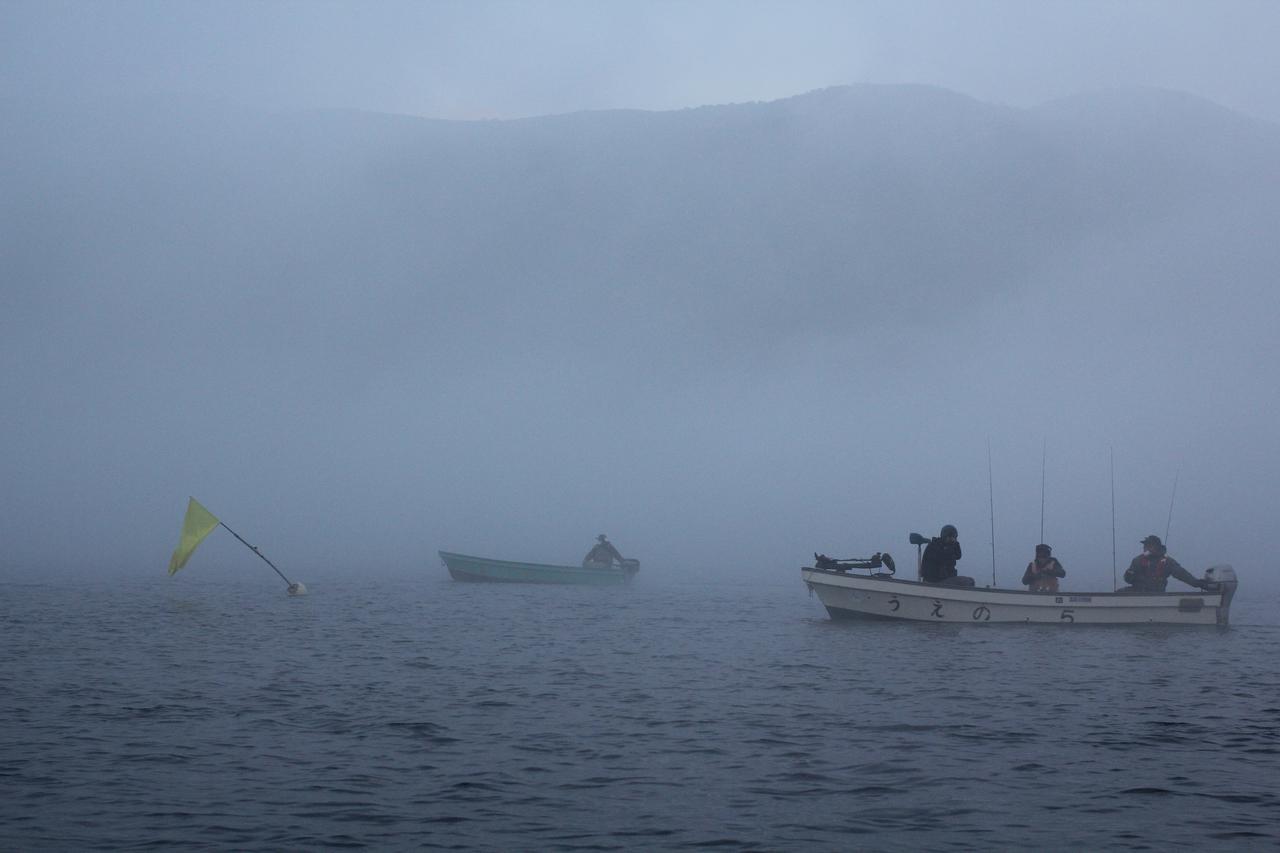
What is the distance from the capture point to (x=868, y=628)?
31047 millimetres

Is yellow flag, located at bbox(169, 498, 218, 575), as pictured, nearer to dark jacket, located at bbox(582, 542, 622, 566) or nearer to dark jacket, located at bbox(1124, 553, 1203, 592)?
dark jacket, located at bbox(582, 542, 622, 566)

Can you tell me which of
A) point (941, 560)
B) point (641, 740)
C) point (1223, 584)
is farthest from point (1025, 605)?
point (641, 740)

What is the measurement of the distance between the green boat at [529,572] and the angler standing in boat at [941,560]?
2642cm

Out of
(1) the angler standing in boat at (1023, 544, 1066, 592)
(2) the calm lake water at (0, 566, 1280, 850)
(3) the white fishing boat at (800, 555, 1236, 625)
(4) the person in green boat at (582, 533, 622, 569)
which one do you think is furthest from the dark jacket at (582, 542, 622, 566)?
(1) the angler standing in boat at (1023, 544, 1066, 592)

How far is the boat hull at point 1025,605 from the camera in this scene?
1218 inches

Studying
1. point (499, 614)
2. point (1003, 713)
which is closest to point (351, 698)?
point (1003, 713)

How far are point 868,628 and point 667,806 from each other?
64.6 feet

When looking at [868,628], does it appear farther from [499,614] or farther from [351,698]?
[351,698]

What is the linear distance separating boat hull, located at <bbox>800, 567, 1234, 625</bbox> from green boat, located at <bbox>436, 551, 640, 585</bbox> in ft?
86.7

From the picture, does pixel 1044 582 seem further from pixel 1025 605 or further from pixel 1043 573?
pixel 1025 605

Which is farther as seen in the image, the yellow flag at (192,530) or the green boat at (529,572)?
the green boat at (529,572)

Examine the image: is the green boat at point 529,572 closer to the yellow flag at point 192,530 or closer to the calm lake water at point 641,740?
the yellow flag at point 192,530

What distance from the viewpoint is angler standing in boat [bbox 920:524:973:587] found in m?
31.5

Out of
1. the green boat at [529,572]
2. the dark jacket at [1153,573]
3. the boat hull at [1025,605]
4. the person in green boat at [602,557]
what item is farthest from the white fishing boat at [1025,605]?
the person in green boat at [602,557]
